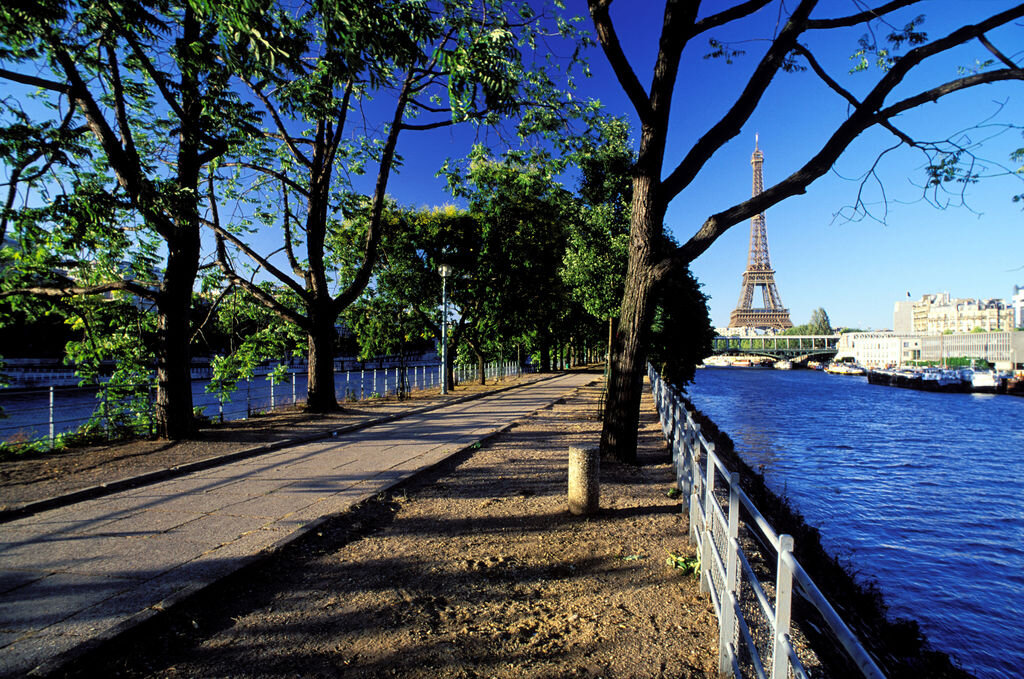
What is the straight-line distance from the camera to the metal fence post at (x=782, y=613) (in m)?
1.92

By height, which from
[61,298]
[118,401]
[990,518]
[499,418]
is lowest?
[990,518]

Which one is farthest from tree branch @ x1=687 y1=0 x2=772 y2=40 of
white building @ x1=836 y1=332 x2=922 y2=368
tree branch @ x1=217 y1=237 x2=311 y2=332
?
white building @ x1=836 y1=332 x2=922 y2=368

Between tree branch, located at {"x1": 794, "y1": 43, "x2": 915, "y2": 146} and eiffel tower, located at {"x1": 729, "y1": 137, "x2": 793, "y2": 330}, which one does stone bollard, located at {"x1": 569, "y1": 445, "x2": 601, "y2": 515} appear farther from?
eiffel tower, located at {"x1": 729, "y1": 137, "x2": 793, "y2": 330}

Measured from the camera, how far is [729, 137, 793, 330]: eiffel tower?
11238 cm

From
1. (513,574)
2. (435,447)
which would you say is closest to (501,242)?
(435,447)

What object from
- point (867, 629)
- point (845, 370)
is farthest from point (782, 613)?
point (845, 370)

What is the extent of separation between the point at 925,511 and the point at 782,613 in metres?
12.6

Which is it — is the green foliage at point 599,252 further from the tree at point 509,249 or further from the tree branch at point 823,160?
the tree branch at point 823,160

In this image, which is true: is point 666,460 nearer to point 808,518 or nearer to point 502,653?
point 808,518

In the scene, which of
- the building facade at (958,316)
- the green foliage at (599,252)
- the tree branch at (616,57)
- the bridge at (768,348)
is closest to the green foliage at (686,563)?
the tree branch at (616,57)

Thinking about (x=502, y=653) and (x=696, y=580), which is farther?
(x=696, y=580)

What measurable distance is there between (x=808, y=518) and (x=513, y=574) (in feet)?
27.5

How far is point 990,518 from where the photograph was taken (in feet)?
36.6

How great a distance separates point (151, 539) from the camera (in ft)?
15.8
